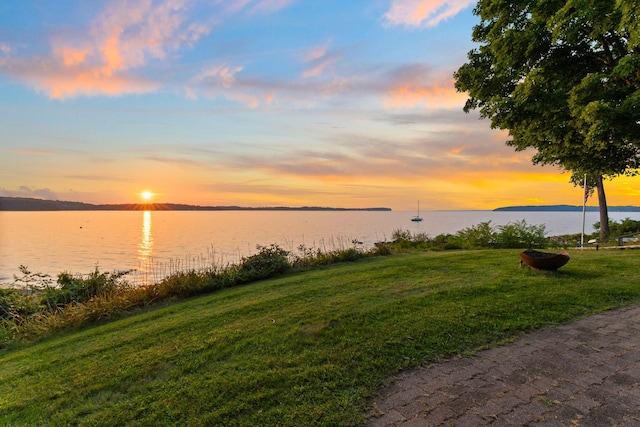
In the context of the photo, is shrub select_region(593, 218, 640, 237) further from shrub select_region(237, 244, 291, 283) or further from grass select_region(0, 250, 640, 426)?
shrub select_region(237, 244, 291, 283)

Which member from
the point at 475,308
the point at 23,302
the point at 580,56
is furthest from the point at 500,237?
the point at 23,302

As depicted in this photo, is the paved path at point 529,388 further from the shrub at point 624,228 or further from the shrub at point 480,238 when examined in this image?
the shrub at point 624,228

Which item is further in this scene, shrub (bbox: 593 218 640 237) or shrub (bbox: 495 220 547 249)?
shrub (bbox: 593 218 640 237)

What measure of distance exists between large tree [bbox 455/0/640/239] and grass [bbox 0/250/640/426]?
4.33 metres

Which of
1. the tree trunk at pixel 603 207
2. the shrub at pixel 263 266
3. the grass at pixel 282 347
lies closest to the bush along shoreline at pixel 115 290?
the shrub at pixel 263 266

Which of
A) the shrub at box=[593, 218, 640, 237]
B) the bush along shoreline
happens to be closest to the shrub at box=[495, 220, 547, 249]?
the bush along shoreline

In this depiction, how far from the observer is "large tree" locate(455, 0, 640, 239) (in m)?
8.80

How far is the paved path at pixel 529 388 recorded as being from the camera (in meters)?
2.73

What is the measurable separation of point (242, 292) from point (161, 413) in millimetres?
5490

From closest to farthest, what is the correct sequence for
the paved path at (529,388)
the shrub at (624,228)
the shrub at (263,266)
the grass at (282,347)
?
the paved path at (529,388) < the grass at (282,347) < the shrub at (263,266) < the shrub at (624,228)

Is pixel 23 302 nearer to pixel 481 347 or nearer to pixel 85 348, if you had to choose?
pixel 85 348

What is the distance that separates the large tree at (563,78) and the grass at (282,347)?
4.33 m

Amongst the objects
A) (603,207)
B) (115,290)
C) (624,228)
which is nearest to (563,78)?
(603,207)

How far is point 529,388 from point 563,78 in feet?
37.7
